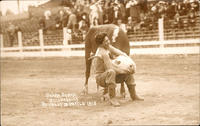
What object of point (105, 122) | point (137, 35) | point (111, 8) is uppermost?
point (111, 8)

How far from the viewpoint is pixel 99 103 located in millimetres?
5500

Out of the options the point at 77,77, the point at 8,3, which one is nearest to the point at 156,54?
the point at 77,77

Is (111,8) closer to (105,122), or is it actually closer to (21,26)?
(105,122)

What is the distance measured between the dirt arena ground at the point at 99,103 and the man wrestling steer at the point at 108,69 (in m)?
0.29

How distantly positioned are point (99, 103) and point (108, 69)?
2.21ft

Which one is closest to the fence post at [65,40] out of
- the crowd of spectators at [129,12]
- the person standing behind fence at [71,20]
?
the person standing behind fence at [71,20]

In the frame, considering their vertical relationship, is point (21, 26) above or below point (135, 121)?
above

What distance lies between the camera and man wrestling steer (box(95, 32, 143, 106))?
509 centimetres

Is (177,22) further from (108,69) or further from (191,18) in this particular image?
(108,69)

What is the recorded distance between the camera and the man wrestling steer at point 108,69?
16.7ft

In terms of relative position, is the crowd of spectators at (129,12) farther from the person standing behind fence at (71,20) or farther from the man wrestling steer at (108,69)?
the man wrestling steer at (108,69)

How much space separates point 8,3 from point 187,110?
6933 mm

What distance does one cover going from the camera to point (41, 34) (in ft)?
55.4

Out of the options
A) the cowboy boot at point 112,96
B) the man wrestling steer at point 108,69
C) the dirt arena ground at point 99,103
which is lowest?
the dirt arena ground at point 99,103
